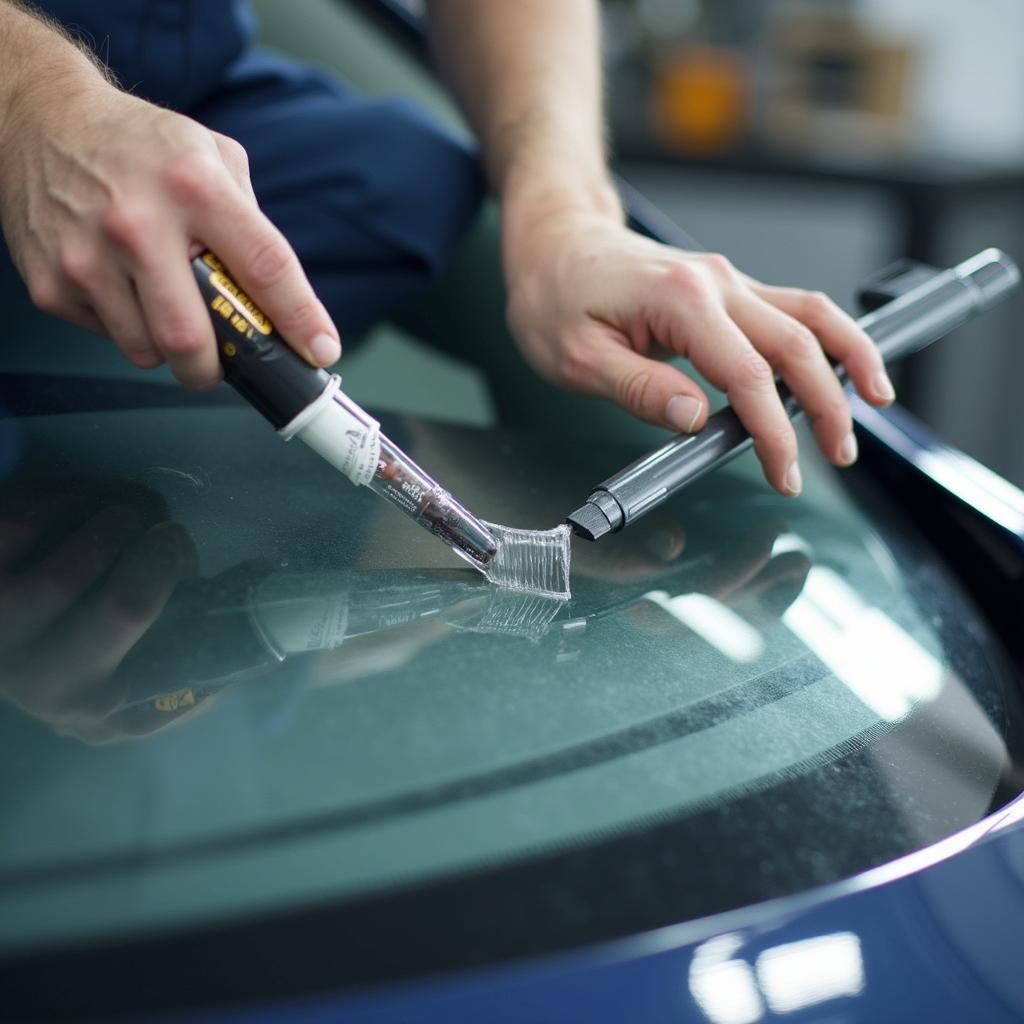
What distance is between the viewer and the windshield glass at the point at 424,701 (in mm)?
379

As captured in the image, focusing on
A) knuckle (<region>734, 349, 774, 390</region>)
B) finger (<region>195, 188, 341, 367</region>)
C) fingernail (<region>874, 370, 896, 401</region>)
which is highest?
finger (<region>195, 188, 341, 367</region>)

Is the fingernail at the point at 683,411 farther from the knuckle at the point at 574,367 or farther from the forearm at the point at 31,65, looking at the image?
the forearm at the point at 31,65

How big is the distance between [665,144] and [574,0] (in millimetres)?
1827

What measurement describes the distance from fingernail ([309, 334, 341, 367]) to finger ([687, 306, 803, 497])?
0.25 meters

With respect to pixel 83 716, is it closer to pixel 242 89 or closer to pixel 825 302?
pixel 825 302

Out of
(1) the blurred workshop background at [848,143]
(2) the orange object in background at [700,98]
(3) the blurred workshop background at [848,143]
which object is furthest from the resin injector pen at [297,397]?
(2) the orange object in background at [700,98]

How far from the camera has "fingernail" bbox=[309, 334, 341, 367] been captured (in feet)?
1.79

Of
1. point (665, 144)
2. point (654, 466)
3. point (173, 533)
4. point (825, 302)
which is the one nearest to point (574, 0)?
point (825, 302)

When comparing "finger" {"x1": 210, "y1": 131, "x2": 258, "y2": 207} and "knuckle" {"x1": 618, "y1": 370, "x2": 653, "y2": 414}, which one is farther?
"knuckle" {"x1": 618, "y1": 370, "x2": 653, "y2": 414}

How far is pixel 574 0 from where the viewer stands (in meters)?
1.16

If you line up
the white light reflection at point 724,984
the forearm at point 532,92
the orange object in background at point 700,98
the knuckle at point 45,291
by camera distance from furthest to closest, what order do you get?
the orange object in background at point 700,98 < the forearm at point 532,92 < the knuckle at point 45,291 < the white light reflection at point 724,984

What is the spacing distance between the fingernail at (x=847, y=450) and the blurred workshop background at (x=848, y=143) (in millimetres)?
1609

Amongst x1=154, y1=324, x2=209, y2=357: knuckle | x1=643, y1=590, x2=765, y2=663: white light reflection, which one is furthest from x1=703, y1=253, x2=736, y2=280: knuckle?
x1=154, y1=324, x2=209, y2=357: knuckle

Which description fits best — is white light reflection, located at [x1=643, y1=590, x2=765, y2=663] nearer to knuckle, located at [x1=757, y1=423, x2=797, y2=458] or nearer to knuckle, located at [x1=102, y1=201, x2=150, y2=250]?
knuckle, located at [x1=757, y1=423, x2=797, y2=458]
